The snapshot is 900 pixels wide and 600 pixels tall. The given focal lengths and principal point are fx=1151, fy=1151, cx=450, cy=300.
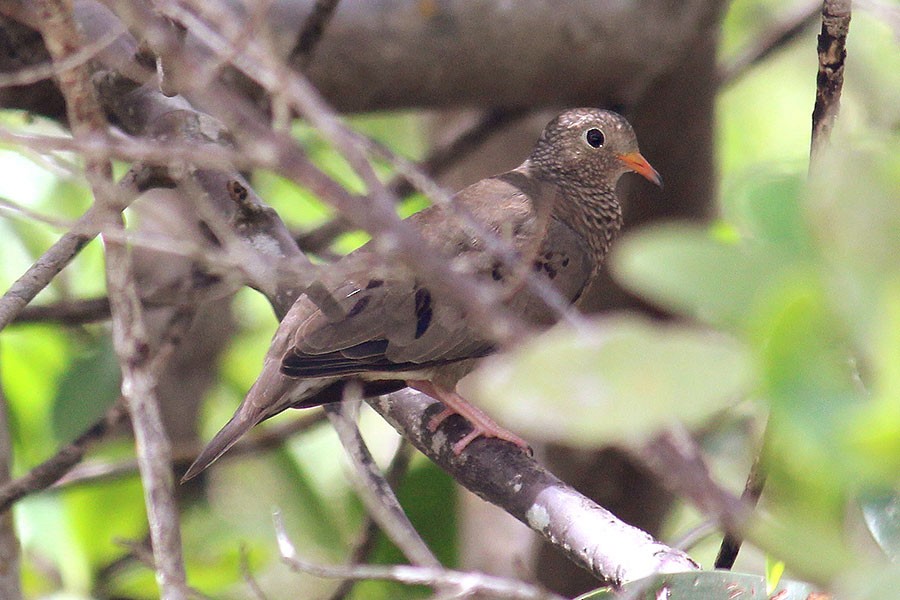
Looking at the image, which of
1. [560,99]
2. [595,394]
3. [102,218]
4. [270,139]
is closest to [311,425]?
[560,99]

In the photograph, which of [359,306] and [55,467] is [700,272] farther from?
[55,467]

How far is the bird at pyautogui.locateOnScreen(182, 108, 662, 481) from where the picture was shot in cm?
275

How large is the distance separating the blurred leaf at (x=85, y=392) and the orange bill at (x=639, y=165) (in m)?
1.74

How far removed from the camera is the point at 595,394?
0.79 metres

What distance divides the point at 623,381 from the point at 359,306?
2.12 m

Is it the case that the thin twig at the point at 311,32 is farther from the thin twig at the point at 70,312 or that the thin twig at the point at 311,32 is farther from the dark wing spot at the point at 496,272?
the thin twig at the point at 70,312

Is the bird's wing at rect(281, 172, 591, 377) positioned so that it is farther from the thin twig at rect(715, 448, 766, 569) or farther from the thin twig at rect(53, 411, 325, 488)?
the thin twig at rect(53, 411, 325, 488)

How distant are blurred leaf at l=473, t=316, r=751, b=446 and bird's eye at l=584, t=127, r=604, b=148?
9.71 feet

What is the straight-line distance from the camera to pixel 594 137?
3717mm

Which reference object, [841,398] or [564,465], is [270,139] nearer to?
[841,398]

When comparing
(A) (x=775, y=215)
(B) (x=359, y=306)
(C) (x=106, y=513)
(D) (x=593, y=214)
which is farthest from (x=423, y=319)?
(A) (x=775, y=215)

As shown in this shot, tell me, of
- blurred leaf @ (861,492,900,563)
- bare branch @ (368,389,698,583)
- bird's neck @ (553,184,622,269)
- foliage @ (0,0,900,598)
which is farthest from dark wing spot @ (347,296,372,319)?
foliage @ (0,0,900,598)

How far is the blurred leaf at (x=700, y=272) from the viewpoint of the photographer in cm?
81

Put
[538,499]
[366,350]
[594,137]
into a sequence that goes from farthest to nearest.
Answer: [594,137], [366,350], [538,499]
